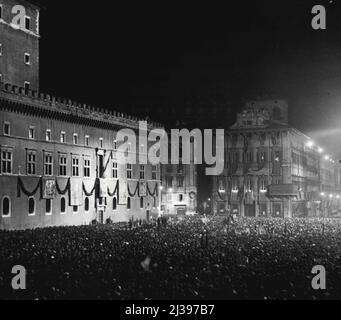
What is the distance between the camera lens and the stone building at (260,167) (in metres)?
84.0

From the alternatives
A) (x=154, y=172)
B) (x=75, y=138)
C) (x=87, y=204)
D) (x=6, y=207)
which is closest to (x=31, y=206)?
(x=6, y=207)

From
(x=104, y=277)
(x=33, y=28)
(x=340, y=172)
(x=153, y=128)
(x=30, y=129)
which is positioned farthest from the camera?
(x=340, y=172)

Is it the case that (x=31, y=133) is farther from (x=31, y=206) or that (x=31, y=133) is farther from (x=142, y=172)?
(x=142, y=172)

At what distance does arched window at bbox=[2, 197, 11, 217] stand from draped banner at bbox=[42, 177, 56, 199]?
465cm

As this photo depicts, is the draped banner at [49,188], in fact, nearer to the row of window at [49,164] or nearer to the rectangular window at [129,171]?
the row of window at [49,164]

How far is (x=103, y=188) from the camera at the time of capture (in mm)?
66750

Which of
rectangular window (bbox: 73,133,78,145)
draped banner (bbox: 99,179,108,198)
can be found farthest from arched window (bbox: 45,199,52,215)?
draped banner (bbox: 99,179,108,198)

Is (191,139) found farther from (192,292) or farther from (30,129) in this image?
(192,292)

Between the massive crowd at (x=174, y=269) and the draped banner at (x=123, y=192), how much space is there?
34.5 meters

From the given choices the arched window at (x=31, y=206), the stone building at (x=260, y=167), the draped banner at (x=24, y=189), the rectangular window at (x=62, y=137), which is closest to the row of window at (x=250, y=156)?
the stone building at (x=260, y=167)

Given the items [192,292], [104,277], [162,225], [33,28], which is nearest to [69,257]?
[104,277]

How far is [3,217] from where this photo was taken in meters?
51.9

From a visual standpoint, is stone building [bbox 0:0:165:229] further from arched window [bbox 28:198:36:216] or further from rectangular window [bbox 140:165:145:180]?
rectangular window [bbox 140:165:145:180]
